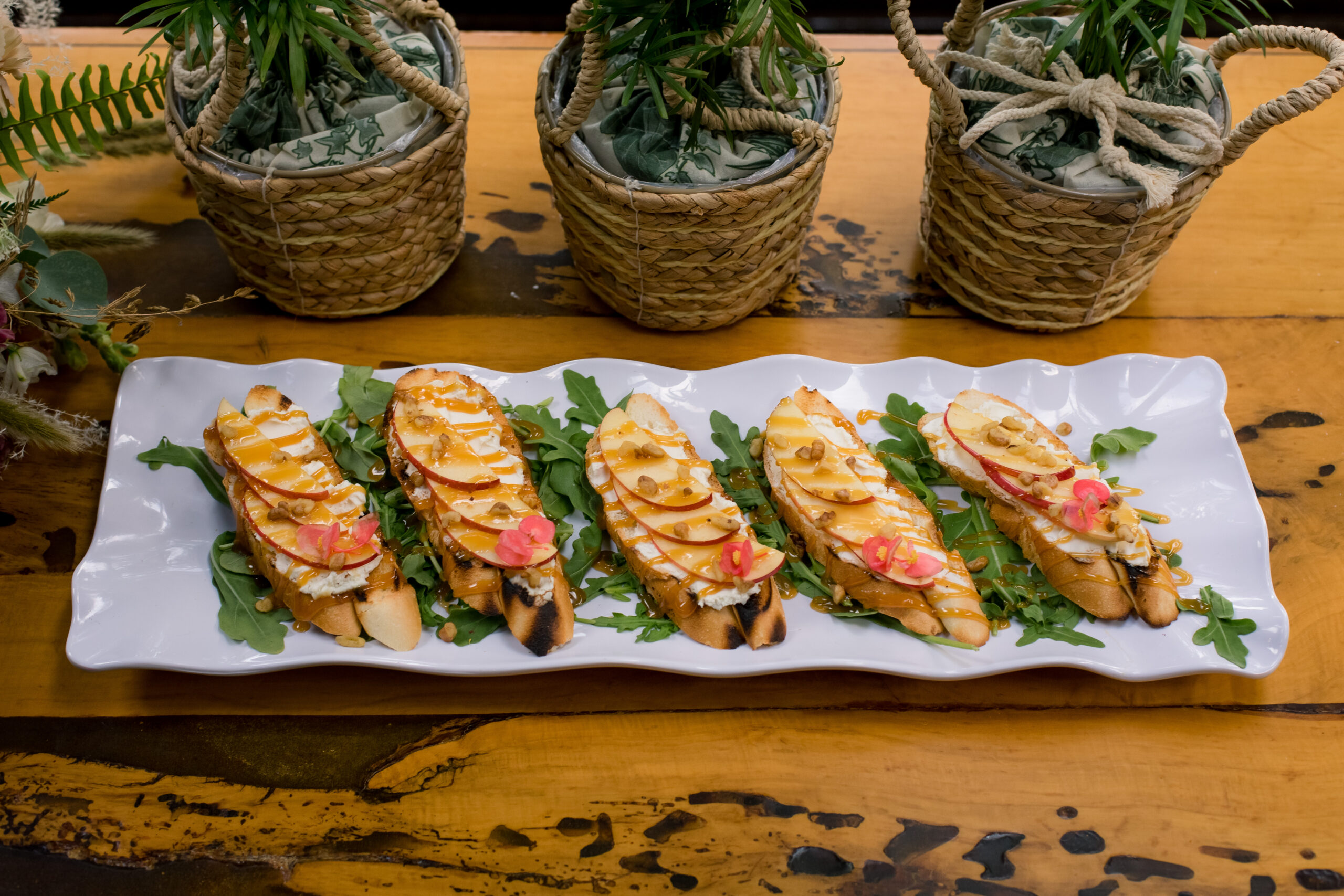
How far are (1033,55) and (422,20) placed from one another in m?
1.67

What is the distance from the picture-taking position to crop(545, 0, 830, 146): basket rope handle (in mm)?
2244

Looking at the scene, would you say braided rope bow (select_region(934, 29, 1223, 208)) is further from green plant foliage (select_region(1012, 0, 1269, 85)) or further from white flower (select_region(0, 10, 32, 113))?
white flower (select_region(0, 10, 32, 113))

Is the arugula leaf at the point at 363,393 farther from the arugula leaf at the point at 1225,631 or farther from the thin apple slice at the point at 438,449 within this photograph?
the arugula leaf at the point at 1225,631

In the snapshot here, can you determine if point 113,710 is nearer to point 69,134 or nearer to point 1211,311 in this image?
point 69,134

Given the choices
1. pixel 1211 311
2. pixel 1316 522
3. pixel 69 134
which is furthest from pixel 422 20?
pixel 1316 522

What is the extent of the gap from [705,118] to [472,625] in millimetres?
1357

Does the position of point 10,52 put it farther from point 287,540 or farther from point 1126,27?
point 1126,27

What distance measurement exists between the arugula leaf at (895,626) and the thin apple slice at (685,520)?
1.01 ft

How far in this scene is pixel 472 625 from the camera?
2.05 metres

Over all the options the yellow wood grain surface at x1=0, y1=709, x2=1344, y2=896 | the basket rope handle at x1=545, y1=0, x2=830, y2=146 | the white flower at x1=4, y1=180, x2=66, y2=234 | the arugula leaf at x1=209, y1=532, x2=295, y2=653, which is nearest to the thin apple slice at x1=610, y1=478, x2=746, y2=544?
the yellow wood grain surface at x1=0, y1=709, x2=1344, y2=896

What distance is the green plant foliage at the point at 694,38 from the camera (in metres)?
2.12

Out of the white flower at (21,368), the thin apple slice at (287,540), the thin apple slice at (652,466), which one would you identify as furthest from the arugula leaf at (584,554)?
the white flower at (21,368)

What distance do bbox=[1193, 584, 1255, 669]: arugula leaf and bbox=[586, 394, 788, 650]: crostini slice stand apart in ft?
3.08

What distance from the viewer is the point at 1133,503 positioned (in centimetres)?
233
